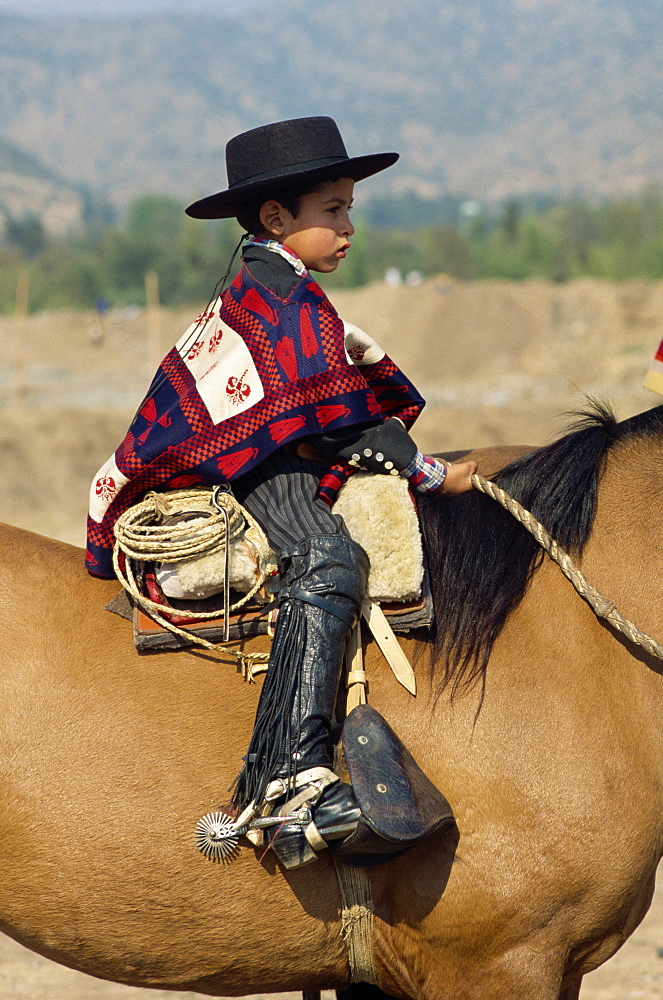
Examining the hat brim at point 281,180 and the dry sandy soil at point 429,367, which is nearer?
the hat brim at point 281,180

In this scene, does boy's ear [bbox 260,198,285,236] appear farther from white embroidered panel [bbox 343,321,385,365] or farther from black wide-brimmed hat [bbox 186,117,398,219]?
white embroidered panel [bbox 343,321,385,365]

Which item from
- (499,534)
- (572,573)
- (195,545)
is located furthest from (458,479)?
(195,545)

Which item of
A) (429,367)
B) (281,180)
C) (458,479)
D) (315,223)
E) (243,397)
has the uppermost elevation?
(429,367)

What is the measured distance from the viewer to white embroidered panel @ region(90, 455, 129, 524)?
8.62 feet

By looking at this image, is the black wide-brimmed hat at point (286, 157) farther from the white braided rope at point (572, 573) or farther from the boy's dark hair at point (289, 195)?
the white braided rope at point (572, 573)

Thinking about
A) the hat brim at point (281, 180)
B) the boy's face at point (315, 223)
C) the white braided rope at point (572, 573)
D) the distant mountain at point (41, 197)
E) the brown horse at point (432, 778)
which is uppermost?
the distant mountain at point (41, 197)

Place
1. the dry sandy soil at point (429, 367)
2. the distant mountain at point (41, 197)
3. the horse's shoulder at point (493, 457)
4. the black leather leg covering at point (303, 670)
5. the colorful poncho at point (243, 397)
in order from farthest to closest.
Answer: the distant mountain at point (41, 197) < the dry sandy soil at point (429, 367) < the horse's shoulder at point (493, 457) < the colorful poncho at point (243, 397) < the black leather leg covering at point (303, 670)

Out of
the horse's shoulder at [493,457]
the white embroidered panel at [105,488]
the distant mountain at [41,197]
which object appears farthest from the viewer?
the distant mountain at [41,197]

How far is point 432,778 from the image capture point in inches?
96.2

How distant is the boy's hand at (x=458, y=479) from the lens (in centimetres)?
269

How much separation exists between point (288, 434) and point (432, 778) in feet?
3.02

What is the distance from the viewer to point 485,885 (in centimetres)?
240

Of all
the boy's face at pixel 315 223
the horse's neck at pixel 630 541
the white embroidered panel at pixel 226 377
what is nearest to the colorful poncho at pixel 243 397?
the white embroidered panel at pixel 226 377

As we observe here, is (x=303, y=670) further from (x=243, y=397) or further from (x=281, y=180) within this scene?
(x=281, y=180)
